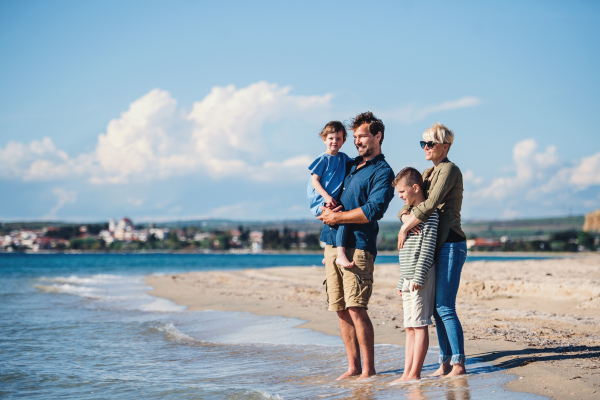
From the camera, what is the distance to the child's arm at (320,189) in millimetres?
3809

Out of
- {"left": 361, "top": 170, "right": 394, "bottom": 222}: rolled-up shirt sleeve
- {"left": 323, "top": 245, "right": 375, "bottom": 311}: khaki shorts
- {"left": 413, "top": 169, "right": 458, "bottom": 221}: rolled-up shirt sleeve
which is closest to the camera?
{"left": 413, "top": 169, "right": 458, "bottom": 221}: rolled-up shirt sleeve

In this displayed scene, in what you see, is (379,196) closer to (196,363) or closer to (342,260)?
(342,260)

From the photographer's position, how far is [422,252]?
3504 mm

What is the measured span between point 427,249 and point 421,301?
38cm

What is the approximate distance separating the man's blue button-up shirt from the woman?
20 cm

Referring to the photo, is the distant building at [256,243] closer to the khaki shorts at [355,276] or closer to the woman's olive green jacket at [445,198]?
the khaki shorts at [355,276]

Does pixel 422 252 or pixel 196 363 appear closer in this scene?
pixel 422 252

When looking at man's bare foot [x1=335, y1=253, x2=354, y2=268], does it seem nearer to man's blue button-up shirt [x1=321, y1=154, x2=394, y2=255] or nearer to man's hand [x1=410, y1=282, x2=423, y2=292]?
man's blue button-up shirt [x1=321, y1=154, x2=394, y2=255]

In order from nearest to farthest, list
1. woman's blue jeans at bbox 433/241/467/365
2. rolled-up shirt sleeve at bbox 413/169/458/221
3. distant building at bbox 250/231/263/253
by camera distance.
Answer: rolled-up shirt sleeve at bbox 413/169/458/221 < woman's blue jeans at bbox 433/241/467/365 < distant building at bbox 250/231/263/253

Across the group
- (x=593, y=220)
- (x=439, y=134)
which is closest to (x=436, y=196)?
(x=439, y=134)

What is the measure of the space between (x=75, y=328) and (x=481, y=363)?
5758 millimetres

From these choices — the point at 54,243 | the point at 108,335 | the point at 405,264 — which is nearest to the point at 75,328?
the point at 108,335

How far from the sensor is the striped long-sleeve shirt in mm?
3496

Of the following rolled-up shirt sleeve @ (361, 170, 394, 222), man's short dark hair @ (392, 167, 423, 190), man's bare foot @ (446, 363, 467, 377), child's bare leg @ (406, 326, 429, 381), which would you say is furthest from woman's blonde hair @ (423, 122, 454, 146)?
man's bare foot @ (446, 363, 467, 377)
